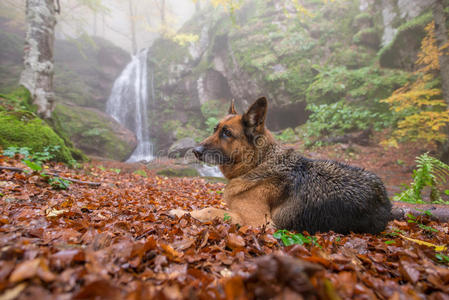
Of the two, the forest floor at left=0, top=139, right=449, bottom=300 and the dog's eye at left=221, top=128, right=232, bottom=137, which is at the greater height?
the dog's eye at left=221, top=128, right=232, bottom=137

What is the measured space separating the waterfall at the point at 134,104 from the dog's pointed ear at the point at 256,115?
19450 millimetres

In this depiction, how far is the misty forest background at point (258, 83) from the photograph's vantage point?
799 cm

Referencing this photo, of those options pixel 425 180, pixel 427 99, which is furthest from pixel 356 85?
pixel 425 180

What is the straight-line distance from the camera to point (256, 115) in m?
3.21

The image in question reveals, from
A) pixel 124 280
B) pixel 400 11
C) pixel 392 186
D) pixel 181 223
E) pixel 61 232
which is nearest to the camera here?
pixel 124 280

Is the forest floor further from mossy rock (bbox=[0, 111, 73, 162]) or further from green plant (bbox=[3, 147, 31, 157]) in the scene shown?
mossy rock (bbox=[0, 111, 73, 162])

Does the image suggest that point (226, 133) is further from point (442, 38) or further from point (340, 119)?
point (340, 119)

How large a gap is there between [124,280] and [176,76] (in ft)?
83.0

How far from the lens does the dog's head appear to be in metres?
3.23

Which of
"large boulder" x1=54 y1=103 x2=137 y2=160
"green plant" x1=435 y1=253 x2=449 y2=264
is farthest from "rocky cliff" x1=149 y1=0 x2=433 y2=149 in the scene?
"green plant" x1=435 y1=253 x2=449 y2=264

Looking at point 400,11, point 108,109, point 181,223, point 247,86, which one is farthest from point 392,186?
point 108,109

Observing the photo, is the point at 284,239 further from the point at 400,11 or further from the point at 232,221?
the point at 400,11

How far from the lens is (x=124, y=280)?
1078 mm

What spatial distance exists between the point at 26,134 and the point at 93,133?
39.7 ft
